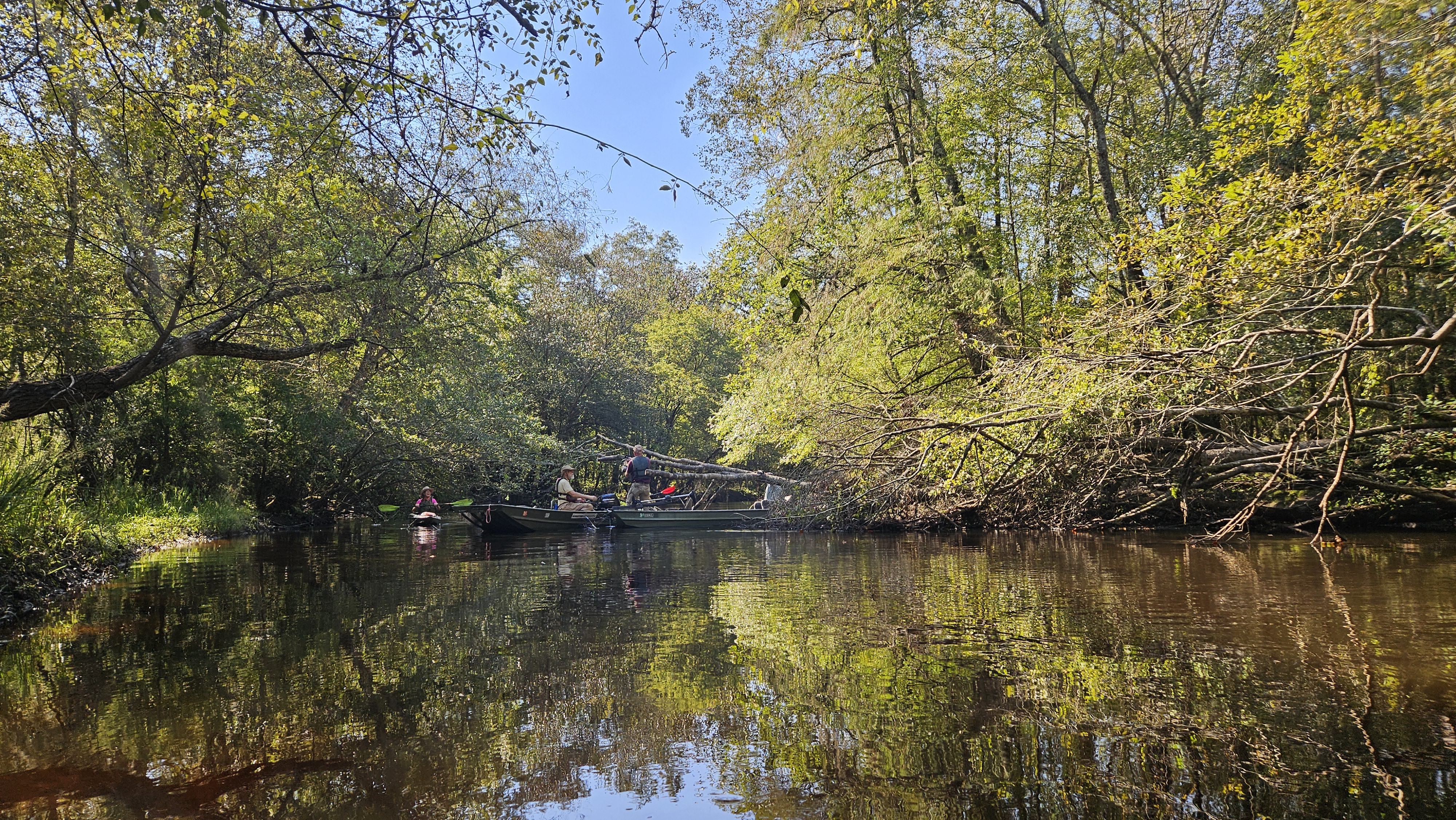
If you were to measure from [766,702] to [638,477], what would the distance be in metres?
16.3

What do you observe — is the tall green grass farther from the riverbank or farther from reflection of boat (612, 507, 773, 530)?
reflection of boat (612, 507, 773, 530)

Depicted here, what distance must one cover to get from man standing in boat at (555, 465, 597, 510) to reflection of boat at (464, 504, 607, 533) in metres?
0.19

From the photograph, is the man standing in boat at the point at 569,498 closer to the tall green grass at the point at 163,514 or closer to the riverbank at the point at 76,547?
the tall green grass at the point at 163,514

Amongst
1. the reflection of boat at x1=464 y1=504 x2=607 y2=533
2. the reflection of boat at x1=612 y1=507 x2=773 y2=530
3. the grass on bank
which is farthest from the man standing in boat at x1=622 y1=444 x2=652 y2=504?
the grass on bank

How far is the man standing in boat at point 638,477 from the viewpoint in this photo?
1961cm

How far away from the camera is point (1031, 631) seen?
5266 millimetres

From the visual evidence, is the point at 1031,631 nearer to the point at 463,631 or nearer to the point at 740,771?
the point at 740,771

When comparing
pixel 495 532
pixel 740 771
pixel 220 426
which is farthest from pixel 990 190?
pixel 220 426

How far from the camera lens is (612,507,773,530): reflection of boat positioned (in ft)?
58.8

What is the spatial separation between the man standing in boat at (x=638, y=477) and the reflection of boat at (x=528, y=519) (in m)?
1.81

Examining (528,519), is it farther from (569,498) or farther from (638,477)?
(638,477)

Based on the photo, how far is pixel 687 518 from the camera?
18.5 meters

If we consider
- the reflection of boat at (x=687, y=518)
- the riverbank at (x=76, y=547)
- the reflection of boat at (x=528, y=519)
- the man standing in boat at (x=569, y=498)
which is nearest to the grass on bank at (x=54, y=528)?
the riverbank at (x=76, y=547)

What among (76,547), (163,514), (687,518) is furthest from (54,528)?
(687,518)
